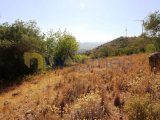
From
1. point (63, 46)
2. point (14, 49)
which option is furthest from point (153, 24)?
point (14, 49)

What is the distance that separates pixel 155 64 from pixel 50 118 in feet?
18.1

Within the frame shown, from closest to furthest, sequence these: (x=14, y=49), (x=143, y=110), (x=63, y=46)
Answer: (x=143, y=110)
(x=14, y=49)
(x=63, y=46)

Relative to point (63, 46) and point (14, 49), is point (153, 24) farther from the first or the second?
point (14, 49)

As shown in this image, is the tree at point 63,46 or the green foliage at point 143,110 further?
the tree at point 63,46

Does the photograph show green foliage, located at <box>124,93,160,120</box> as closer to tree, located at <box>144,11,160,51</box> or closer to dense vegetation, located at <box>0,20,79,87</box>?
dense vegetation, located at <box>0,20,79,87</box>

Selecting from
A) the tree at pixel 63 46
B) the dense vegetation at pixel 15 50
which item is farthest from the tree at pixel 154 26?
the dense vegetation at pixel 15 50

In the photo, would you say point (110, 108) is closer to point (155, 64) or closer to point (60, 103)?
point (60, 103)

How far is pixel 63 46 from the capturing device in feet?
32.7

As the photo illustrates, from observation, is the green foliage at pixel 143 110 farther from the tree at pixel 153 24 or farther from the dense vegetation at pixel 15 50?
the tree at pixel 153 24

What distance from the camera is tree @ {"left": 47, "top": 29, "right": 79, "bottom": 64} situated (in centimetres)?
1003

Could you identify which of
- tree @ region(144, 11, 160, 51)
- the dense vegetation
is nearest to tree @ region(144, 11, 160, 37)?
tree @ region(144, 11, 160, 51)

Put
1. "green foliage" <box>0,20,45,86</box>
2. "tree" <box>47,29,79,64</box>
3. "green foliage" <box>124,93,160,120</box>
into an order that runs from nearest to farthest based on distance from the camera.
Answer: "green foliage" <box>124,93,160,120</box> < "green foliage" <box>0,20,45,86</box> < "tree" <box>47,29,79,64</box>

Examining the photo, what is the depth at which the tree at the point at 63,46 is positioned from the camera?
10.0 metres

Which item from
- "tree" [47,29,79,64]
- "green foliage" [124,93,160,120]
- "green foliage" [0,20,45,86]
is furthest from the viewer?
"tree" [47,29,79,64]
